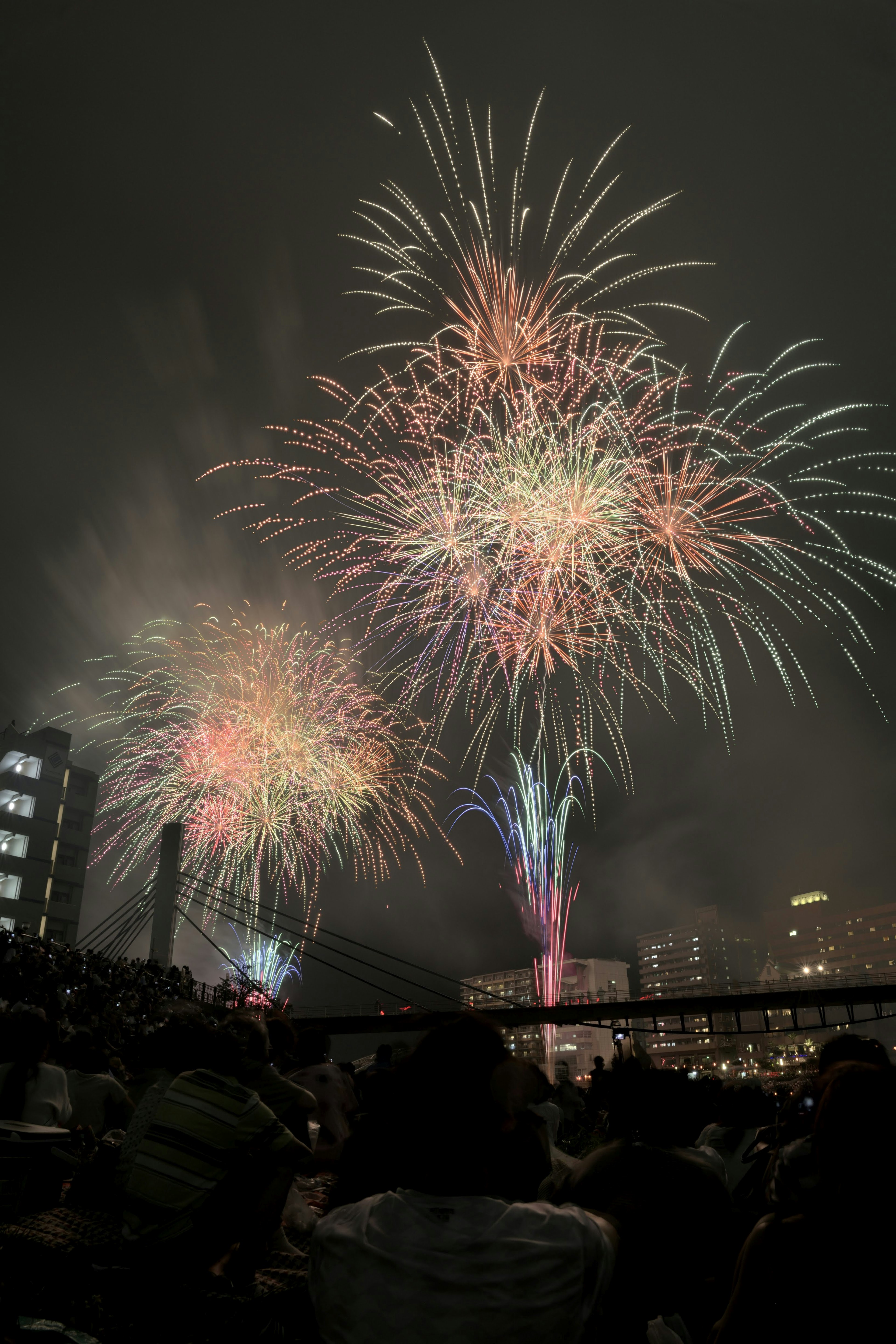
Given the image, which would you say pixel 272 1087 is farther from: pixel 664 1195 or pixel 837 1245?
pixel 837 1245

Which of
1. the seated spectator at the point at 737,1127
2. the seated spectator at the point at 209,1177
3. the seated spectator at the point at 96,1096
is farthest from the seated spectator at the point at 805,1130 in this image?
the seated spectator at the point at 96,1096

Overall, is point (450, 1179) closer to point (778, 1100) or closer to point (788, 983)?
point (778, 1100)

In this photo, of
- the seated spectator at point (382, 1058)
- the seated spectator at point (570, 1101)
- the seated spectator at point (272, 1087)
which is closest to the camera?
the seated spectator at point (272, 1087)

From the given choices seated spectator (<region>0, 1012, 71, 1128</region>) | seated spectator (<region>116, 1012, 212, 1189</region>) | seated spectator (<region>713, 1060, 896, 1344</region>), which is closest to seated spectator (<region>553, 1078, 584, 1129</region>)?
seated spectator (<region>0, 1012, 71, 1128</region>)

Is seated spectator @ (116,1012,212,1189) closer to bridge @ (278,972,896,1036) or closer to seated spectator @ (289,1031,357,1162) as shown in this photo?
seated spectator @ (289,1031,357,1162)

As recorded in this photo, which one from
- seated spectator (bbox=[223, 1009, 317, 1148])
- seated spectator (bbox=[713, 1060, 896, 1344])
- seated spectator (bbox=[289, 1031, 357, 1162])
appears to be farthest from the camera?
seated spectator (bbox=[289, 1031, 357, 1162])

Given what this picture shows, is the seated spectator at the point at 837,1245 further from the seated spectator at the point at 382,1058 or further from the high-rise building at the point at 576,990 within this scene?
the high-rise building at the point at 576,990

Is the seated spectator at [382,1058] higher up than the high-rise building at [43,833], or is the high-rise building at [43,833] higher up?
the high-rise building at [43,833]

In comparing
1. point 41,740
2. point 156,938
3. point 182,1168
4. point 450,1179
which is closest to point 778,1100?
point 182,1168
